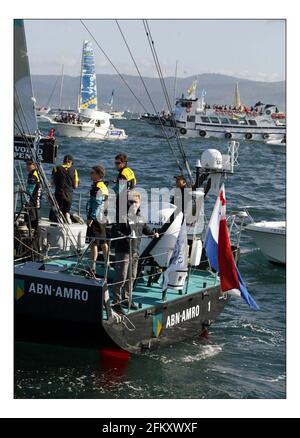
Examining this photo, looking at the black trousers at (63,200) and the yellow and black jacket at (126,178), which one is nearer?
the yellow and black jacket at (126,178)

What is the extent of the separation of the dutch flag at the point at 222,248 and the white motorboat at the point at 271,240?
6557 mm

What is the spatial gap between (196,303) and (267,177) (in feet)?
89.5

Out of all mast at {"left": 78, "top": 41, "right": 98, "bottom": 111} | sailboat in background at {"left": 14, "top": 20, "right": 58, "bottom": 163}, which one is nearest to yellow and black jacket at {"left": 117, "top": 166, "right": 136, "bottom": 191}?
sailboat in background at {"left": 14, "top": 20, "right": 58, "bottom": 163}

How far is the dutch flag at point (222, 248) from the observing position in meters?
11.3

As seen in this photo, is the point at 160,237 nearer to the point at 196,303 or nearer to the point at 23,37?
the point at 196,303

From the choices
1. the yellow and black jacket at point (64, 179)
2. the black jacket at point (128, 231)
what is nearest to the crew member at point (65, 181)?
the yellow and black jacket at point (64, 179)

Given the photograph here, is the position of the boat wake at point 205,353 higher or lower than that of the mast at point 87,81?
lower

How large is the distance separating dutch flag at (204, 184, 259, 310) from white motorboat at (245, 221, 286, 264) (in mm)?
6557

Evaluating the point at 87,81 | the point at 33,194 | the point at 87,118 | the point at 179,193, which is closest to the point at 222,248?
the point at 179,193

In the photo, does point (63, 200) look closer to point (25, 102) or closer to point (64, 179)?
point (64, 179)

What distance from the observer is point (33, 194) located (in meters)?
12.4

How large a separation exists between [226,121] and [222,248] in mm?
66683

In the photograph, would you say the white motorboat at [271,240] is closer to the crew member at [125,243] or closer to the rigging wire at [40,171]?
the rigging wire at [40,171]

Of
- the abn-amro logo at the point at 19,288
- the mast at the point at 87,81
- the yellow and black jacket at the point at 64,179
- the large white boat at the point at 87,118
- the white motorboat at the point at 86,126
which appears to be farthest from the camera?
the mast at the point at 87,81
